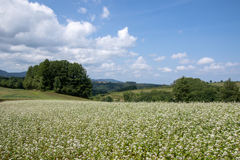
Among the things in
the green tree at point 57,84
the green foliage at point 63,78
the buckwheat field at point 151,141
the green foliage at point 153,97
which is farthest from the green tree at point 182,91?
the green tree at point 57,84

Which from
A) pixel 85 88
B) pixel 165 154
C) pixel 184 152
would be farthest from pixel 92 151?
pixel 85 88

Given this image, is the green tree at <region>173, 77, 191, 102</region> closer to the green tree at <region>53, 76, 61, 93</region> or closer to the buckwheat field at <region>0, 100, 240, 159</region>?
the buckwheat field at <region>0, 100, 240, 159</region>

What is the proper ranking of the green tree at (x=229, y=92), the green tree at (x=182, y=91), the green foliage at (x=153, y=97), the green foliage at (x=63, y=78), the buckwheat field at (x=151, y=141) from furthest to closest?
the green foliage at (x=153, y=97), the green foliage at (x=63, y=78), the green tree at (x=182, y=91), the green tree at (x=229, y=92), the buckwheat field at (x=151, y=141)

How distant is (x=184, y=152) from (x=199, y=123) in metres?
3.13

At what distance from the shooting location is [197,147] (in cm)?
618

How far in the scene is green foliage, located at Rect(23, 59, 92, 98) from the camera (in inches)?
2633

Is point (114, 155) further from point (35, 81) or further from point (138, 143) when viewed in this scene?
point (35, 81)

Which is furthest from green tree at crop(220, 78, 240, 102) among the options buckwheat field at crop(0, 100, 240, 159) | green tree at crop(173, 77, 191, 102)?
buckwheat field at crop(0, 100, 240, 159)

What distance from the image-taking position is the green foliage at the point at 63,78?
6688 cm

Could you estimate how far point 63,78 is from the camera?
230 feet

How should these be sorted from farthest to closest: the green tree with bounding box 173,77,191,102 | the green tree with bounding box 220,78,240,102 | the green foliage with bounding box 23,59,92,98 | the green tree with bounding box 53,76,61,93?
the green foliage with bounding box 23,59,92,98, the green tree with bounding box 53,76,61,93, the green tree with bounding box 173,77,191,102, the green tree with bounding box 220,78,240,102

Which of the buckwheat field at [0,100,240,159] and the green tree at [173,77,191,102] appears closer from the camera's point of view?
the buckwheat field at [0,100,240,159]

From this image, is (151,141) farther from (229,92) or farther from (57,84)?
(57,84)

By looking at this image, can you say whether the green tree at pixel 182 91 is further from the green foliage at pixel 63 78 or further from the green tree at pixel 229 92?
the green foliage at pixel 63 78
